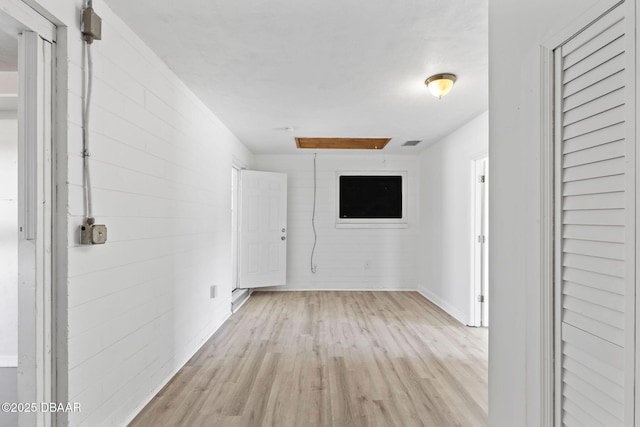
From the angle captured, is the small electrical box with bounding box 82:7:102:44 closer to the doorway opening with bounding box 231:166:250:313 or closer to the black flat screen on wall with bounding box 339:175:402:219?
the doorway opening with bounding box 231:166:250:313

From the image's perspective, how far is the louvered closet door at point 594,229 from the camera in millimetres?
829

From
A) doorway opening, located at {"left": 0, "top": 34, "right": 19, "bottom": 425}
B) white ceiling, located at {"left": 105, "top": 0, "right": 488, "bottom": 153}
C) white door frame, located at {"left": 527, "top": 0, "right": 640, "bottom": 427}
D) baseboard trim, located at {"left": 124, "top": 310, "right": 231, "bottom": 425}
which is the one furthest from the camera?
doorway opening, located at {"left": 0, "top": 34, "right": 19, "bottom": 425}

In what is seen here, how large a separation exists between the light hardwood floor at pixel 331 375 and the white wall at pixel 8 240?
4.33ft

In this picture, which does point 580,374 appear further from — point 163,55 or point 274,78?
point 163,55

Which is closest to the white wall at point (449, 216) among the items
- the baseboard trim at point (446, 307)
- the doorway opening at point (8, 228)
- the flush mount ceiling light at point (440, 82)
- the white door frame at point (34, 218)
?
the baseboard trim at point (446, 307)

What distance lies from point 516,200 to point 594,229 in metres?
0.34

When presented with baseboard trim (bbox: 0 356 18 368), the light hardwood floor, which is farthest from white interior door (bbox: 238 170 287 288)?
baseboard trim (bbox: 0 356 18 368)

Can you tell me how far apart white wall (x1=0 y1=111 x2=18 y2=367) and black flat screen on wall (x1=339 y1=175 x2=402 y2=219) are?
4234mm

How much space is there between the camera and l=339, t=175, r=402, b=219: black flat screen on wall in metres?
5.76

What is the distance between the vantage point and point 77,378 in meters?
1.57

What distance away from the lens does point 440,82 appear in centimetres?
258

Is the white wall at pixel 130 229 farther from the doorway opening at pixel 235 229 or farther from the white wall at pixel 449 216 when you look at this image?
the white wall at pixel 449 216

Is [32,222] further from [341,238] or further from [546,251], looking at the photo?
[341,238]

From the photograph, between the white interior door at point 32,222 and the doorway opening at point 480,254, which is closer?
the white interior door at point 32,222
